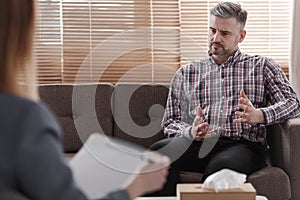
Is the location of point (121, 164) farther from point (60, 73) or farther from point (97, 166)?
point (60, 73)

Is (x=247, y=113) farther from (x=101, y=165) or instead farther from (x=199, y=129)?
(x=101, y=165)

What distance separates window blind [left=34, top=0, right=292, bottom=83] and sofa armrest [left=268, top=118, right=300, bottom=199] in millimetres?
887

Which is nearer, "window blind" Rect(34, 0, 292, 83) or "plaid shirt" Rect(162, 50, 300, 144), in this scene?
"plaid shirt" Rect(162, 50, 300, 144)

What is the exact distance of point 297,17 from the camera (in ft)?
12.2

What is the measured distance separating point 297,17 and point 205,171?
1.32 m

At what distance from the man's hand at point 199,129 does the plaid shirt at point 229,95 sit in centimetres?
7

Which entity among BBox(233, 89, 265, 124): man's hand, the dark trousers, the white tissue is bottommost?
the dark trousers

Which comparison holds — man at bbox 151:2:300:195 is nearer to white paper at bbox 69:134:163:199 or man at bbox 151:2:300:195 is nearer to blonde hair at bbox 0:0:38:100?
white paper at bbox 69:134:163:199

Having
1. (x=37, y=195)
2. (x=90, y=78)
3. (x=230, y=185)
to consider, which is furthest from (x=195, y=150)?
(x=37, y=195)

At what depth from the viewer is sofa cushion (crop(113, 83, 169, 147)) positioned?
11.2ft

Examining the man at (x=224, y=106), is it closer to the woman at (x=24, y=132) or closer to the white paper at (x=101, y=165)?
the white paper at (x=101, y=165)

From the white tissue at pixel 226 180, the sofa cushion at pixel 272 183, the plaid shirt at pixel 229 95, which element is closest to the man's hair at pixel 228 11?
the plaid shirt at pixel 229 95

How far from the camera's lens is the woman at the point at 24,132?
1033mm

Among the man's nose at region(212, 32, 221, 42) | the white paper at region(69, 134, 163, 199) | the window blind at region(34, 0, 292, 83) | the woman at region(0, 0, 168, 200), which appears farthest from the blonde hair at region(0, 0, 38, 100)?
the window blind at region(34, 0, 292, 83)
